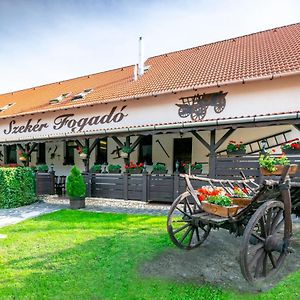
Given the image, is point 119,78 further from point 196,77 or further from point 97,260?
point 97,260

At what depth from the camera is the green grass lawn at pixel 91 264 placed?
3.37m

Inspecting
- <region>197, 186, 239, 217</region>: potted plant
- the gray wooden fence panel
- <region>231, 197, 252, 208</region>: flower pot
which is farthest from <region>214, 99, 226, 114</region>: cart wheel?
the gray wooden fence panel

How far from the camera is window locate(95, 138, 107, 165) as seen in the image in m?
14.2

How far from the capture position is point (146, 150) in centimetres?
1312

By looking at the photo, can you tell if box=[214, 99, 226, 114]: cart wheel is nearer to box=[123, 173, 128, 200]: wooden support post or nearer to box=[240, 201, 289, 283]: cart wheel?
box=[123, 173, 128, 200]: wooden support post

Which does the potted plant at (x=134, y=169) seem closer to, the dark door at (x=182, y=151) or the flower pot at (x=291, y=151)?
the dark door at (x=182, y=151)

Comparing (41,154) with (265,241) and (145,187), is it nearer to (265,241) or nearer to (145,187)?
(145,187)

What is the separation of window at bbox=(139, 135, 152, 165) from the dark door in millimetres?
1316

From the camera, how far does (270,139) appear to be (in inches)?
400

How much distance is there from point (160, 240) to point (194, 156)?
22.8 ft

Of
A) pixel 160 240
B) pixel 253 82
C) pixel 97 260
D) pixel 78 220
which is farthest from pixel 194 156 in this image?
pixel 97 260

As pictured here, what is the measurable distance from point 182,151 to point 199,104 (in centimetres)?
261

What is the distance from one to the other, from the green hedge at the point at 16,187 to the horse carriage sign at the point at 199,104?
6473 millimetres

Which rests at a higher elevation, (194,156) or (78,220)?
(194,156)
